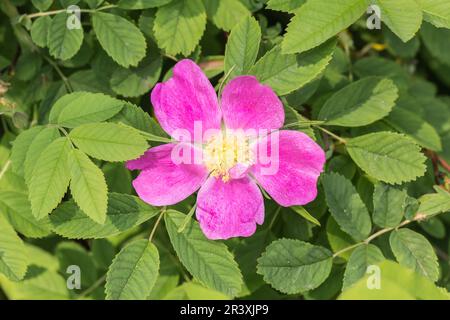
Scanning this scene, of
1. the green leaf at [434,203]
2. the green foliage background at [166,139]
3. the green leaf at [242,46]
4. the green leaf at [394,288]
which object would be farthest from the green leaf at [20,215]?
the green leaf at [434,203]

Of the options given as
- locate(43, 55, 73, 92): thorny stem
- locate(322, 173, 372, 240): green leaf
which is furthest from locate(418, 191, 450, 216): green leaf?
locate(43, 55, 73, 92): thorny stem

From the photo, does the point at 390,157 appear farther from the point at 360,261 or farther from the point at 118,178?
the point at 118,178

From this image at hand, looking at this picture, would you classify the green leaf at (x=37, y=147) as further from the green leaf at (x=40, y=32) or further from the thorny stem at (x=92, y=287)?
the thorny stem at (x=92, y=287)

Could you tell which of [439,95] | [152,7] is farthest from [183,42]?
[439,95]

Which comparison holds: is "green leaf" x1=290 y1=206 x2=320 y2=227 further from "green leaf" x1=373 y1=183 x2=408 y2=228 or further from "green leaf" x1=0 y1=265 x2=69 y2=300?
"green leaf" x1=0 y1=265 x2=69 y2=300

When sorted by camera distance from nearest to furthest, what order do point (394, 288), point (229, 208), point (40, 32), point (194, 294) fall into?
point (394, 288), point (194, 294), point (229, 208), point (40, 32)

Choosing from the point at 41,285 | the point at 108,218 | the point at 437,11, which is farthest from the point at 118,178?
the point at 437,11
